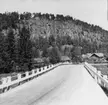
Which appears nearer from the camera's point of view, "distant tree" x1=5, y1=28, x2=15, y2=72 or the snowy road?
the snowy road

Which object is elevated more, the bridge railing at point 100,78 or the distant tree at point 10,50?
the distant tree at point 10,50

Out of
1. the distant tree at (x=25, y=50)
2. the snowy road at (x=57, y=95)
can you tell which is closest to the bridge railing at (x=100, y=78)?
the snowy road at (x=57, y=95)

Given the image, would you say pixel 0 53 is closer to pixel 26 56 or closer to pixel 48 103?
pixel 26 56

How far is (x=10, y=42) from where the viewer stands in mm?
74875

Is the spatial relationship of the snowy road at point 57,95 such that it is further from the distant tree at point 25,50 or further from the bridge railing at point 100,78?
the distant tree at point 25,50

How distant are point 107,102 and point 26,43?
64284 millimetres

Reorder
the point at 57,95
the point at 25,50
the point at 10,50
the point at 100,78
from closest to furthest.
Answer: the point at 57,95
the point at 100,78
the point at 25,50
the point at 10,50

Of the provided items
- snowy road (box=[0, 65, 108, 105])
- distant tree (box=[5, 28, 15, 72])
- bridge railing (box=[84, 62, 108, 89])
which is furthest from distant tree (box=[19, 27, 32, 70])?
snowy road (box=[0, 65, 108, 105])

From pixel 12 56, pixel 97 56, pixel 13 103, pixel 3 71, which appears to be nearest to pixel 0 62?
pixel 3 71

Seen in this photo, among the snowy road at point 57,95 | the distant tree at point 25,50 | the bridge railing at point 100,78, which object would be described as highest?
the distant tree at point 25,50

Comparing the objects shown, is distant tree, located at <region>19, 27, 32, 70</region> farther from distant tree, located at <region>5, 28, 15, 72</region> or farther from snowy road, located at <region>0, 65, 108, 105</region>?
snowy road, located at <region>0, 65, 108, 105</region>

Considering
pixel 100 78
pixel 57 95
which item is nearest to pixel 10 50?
pixel 100 78

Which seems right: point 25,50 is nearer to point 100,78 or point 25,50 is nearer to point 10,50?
point 10,50

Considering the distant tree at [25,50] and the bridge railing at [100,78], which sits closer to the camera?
the bridge railing at [100,78]
